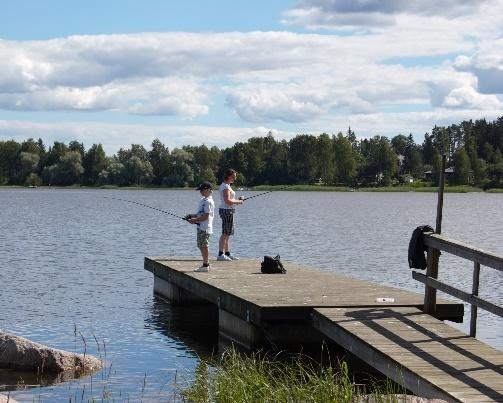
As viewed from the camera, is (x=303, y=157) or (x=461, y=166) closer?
(x=461, y=166)

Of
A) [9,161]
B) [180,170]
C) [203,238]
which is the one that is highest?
[203,238]

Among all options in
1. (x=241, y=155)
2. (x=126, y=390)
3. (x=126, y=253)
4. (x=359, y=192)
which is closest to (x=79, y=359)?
(x=126, y=390)

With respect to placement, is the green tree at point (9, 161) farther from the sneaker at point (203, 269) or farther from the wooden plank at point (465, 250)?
the wooden plank at point (465, 250)

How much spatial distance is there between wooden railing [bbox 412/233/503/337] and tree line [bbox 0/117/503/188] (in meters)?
124

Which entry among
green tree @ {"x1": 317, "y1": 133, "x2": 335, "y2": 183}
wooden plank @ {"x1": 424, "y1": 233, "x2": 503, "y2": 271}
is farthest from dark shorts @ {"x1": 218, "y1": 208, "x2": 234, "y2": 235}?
green tree @ {"x1": 317, "y1": 133, "x2": 335, "y2": 183}

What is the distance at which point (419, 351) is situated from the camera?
1088 cm

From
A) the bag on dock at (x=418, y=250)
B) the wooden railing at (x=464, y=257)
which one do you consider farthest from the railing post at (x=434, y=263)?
the bag on dock at (x=418, y=250)

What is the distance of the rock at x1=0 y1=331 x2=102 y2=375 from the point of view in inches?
Result: 509

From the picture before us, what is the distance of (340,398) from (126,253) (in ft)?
86.8

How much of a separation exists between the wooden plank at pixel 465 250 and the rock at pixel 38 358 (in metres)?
4.76

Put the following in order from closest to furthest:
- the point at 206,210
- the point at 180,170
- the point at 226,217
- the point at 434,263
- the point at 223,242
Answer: the point at 434,263
the point at 206,210
the point at 226,217
the point at 223,242
the point at 180,170

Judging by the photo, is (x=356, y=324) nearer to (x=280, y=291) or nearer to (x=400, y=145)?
(x=280, y=291)

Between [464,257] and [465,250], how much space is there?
142 mm

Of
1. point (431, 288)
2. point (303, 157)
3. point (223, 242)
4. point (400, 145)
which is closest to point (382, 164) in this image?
point (303, 157)
